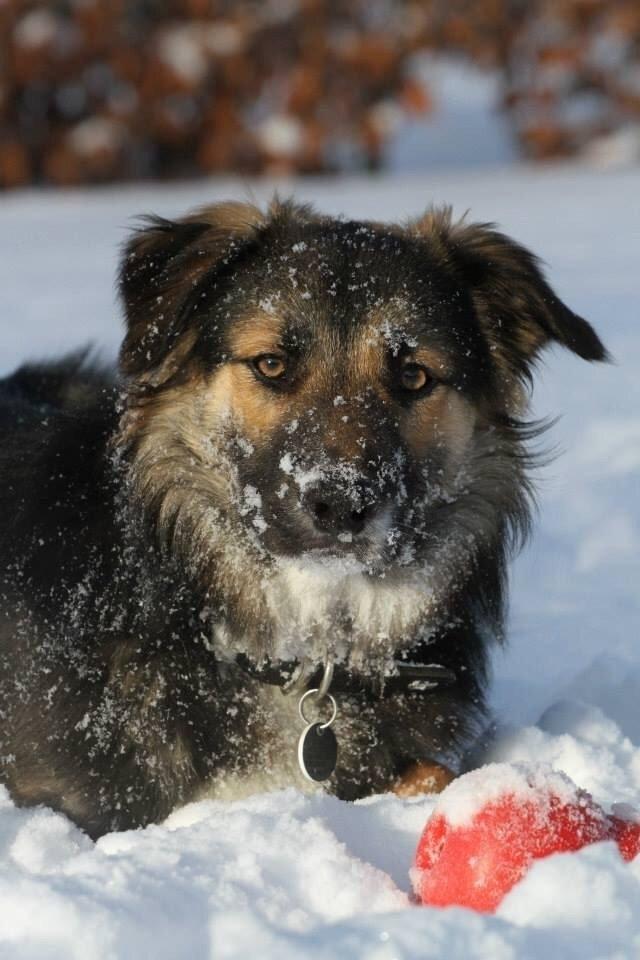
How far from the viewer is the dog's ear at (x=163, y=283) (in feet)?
11.6

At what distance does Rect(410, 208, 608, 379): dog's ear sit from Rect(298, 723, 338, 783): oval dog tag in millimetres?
1171

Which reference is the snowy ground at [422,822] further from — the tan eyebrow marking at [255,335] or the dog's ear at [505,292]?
the tan eyebrow marking at [255,335]

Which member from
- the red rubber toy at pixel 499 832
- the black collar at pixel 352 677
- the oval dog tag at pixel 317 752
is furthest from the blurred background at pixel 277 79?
the red rubber toy at pixel 499 832

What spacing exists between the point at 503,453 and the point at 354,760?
97 cm

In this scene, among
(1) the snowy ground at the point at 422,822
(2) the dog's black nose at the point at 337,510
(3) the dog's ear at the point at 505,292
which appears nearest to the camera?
(1) the snowy ground at the point at 422,822

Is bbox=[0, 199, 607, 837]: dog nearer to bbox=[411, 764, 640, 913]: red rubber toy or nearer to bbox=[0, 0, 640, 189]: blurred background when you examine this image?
bbox=[411, 764, 640, 913]: red rubber toy

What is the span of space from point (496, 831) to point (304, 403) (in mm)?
1307

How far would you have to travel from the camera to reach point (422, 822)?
2898 mm

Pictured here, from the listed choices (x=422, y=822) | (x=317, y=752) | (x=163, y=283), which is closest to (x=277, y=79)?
(x=163, y=283)

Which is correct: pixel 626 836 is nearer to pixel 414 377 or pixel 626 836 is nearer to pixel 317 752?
pixel 317 752

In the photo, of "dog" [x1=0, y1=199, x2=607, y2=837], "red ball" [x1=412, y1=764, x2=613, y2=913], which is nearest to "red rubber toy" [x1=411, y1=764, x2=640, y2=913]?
"red ball" [x1=412, y1=764, x2=613, y2=913]

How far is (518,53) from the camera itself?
18062 millimetres

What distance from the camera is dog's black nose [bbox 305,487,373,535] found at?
3.10 meters

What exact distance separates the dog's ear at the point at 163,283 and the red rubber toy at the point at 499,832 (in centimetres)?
151
